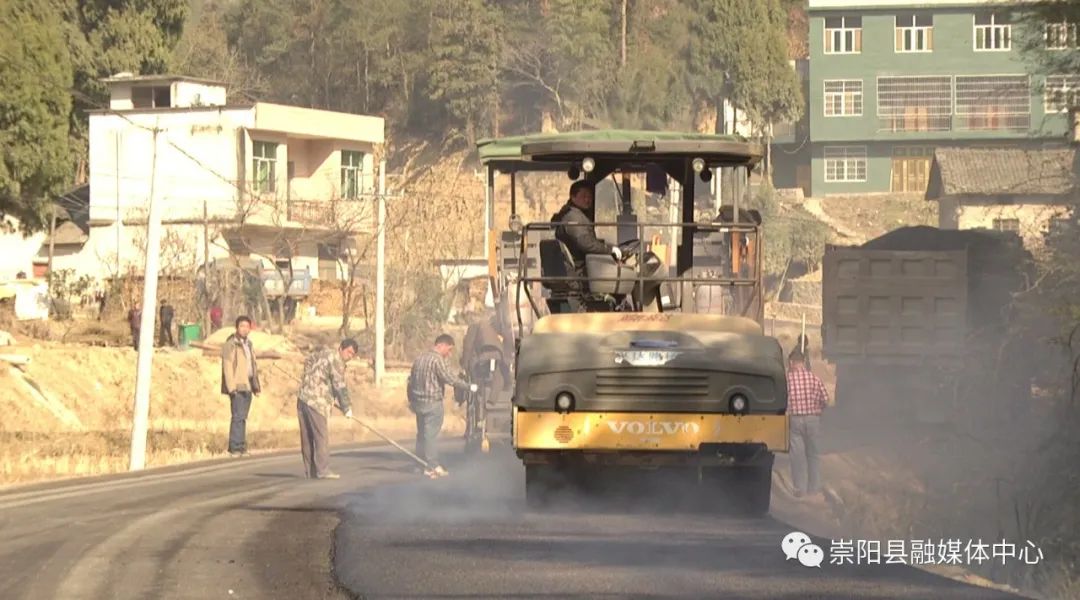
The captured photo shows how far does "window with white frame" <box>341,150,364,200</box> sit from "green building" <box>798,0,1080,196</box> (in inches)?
956

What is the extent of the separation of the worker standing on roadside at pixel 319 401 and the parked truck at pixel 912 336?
426 inches

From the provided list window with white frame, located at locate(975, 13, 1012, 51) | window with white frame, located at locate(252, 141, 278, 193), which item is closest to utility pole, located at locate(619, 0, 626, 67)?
window with white frame, located at locate(975, 13, 1012, 51)

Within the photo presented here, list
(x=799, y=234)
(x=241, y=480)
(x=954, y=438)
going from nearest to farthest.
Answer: (x=241, y=480), (x=954, y=438), (x=799, y=234)

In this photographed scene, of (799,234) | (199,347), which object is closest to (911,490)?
(199,347)

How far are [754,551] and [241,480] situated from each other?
9.97 metres

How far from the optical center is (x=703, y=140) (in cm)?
1558

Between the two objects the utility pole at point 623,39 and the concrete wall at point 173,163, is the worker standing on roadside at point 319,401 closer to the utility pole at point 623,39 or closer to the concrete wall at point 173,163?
the concrete wall at point 173,163

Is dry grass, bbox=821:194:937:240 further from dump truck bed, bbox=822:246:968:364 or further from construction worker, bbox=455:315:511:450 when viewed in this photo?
construction worker, bbox=455:315:511:450

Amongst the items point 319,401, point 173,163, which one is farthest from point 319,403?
point 173,163

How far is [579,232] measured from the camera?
49.9 feet

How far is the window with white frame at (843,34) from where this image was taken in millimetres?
82062

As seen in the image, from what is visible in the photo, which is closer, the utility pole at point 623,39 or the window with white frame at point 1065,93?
the window with white frame at point 1065,93

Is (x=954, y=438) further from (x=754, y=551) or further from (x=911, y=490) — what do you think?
(x=754, y=551)

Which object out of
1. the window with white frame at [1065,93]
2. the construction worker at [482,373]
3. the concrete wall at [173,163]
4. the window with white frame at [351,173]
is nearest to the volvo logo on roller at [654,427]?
the construction worker at [482,373]
